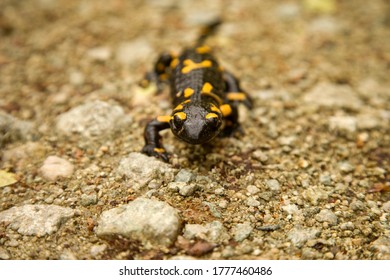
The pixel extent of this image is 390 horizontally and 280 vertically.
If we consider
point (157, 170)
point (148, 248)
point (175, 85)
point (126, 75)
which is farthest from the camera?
point (126, 75)

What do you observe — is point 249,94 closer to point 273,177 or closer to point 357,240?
point 273,177

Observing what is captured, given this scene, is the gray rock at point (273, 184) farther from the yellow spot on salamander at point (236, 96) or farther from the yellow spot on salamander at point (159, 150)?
the yellow spot on salamander at point (236, 96)

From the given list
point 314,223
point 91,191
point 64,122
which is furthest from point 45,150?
point 314,223

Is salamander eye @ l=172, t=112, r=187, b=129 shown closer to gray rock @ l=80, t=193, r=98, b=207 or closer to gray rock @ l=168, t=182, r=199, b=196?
gray rock @ l=168, t=182, r=199, b=196

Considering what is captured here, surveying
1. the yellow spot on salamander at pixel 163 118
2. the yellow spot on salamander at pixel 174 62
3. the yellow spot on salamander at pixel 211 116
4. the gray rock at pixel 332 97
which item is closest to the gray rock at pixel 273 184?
the yellow spot on salamander at pixel 211 116

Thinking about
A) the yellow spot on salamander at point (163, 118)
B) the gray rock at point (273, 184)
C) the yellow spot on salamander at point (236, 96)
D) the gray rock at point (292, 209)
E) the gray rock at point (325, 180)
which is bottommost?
the gray rock at point (292, 209)

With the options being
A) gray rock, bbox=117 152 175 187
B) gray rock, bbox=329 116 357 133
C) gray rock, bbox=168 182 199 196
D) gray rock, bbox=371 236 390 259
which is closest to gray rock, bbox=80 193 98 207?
gray rock, bbox=117 152 175 187
